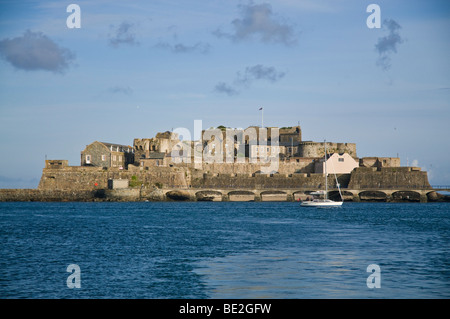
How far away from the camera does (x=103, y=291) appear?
67.4ft

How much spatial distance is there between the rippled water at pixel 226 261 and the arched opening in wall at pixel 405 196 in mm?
55342

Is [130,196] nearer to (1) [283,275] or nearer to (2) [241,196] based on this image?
(2) [241,196]

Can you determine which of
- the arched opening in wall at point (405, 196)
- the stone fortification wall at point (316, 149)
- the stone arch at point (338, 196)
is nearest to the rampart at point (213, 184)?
the arched opening in wall at point (405, 196)

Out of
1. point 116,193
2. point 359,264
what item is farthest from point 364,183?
point 359,264

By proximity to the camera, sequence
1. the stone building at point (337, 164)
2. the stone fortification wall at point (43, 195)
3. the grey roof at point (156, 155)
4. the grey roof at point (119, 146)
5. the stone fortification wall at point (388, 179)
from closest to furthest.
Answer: the stone fortification wall at point (388, 179)
the stone fortification wall at point (43, 195)
the stone building at point (337, 164)
the grey roof at point (156, 155)
the grey roof at point (119, 146)

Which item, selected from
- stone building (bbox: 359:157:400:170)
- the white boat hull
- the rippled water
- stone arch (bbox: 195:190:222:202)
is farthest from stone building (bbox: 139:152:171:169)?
the rippled water

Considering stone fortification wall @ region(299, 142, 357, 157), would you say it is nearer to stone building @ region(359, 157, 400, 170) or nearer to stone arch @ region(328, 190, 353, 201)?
stone building @ region(359, 157, 400, 170)

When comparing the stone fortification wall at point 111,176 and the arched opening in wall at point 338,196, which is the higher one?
the stone fortification wall at point 111,176

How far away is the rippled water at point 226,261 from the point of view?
2038 cm

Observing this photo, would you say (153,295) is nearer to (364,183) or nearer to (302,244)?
(302,244)

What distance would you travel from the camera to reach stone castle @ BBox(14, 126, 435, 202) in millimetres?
99188

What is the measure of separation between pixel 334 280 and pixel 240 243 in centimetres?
1376

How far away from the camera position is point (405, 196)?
3959 inches

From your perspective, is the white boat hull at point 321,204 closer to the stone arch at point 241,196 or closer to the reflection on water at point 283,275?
the stone arch at point 241,196
